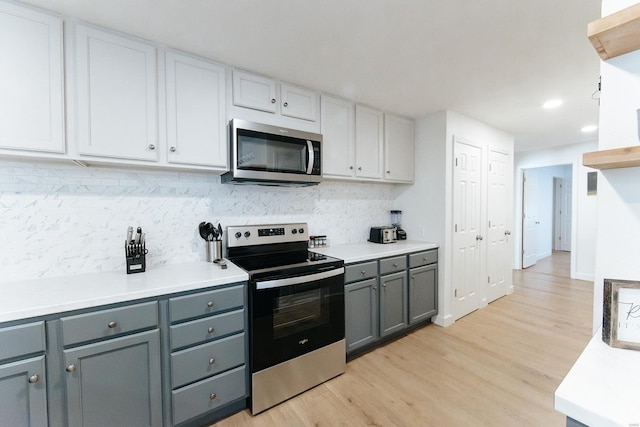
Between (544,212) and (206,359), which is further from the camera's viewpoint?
(544,212)

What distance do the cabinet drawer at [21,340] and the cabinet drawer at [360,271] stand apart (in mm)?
1856

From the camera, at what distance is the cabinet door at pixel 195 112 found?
6.14 ft

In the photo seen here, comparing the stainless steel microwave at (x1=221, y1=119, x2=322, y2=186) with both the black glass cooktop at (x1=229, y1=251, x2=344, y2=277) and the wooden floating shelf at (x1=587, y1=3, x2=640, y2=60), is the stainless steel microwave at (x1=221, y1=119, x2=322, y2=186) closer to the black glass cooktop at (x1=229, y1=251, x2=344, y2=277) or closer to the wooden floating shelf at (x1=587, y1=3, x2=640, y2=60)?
the black glass cooktop at (x1=229, y1=251, x2=344, y2=277)

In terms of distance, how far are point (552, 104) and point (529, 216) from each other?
3708 millimetres

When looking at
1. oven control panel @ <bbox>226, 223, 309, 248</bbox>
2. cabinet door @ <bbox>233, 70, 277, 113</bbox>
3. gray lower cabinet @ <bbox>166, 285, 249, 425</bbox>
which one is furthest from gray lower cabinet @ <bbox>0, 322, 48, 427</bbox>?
cabinet door @ <bbox>233, 70, 277, 113</bbox>

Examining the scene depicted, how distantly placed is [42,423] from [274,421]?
46.4 inches

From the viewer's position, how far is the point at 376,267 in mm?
2539

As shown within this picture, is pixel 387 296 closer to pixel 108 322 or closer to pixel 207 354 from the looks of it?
pixel 207 354

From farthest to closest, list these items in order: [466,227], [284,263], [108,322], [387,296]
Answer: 1. [466,227]
2. [387,296]
3. [284,263]
4. [108,322]

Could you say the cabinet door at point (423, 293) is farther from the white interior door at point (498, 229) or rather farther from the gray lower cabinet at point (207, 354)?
the gray lower cabinet at point (207, 354)

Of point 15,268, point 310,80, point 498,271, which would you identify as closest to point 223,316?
point 15,268

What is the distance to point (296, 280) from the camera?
194 cm

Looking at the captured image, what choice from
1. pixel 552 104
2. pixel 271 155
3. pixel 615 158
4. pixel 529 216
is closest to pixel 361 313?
pixel 271 155

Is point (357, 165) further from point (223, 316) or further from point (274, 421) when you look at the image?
point (274, 421)
